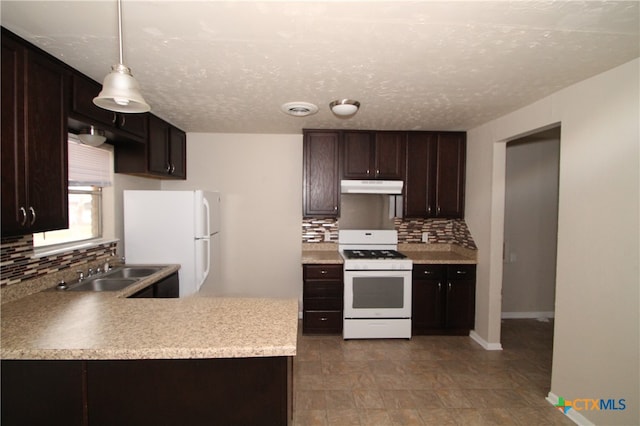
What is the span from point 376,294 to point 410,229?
3.52 feet

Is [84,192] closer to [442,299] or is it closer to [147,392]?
[147,392]

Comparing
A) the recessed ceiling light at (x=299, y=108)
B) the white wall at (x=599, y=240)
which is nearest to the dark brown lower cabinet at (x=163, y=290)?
the recessed ceiling light at (x=299, y=108)

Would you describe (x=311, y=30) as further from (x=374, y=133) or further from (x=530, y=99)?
(x=374, y=133)

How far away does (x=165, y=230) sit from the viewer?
9.71 ft

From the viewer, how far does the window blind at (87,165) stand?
2.52m

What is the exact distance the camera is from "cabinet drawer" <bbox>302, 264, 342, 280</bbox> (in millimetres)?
3424

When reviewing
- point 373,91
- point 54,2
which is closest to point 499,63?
point 373,91

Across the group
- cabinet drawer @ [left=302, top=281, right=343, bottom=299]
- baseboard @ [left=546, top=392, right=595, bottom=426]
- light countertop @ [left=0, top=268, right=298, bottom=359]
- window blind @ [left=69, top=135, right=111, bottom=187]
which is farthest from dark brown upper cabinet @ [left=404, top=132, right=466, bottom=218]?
window blind @ [left=69, top=135, right=111, bottom=187]

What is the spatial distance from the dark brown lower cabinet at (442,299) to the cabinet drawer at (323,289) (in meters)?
0.84

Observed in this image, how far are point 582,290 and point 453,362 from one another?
1.33 meters

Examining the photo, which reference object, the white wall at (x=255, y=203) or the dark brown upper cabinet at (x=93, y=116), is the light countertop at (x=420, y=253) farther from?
the dark brown upper cabinet at (x=93, y=116)

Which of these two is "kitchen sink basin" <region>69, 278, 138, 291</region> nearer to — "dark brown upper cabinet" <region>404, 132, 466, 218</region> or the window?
the window

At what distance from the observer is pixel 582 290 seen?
208 centimetres

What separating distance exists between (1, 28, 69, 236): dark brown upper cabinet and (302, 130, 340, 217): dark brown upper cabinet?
2.23 meters
